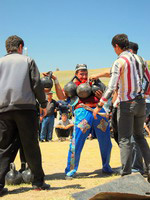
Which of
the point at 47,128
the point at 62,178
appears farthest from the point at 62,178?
the point at 47,128

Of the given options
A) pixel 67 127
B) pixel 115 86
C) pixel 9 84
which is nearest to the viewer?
pixel 9 84

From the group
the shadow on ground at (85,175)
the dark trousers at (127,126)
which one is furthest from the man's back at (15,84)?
the shadow on ground at (85,175)

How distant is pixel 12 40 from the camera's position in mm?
4617

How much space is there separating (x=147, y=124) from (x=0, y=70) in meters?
9.65

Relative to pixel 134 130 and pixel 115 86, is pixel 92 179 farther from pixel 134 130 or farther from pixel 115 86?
pixel 115 86

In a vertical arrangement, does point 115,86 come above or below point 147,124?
above

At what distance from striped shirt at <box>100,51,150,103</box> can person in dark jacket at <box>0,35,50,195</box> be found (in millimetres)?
1045

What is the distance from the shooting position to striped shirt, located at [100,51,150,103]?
4.68 metres

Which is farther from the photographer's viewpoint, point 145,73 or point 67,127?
point 67,127

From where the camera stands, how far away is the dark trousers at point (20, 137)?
440 centimetres

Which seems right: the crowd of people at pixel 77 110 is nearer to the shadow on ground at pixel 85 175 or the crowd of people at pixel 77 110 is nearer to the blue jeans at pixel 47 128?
the shadow on ground at pixel 85 175

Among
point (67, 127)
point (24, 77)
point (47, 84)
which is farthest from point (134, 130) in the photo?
point (67, 127)

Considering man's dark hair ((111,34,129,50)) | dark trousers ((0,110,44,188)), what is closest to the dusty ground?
dark trousers ((0,110,44,188))

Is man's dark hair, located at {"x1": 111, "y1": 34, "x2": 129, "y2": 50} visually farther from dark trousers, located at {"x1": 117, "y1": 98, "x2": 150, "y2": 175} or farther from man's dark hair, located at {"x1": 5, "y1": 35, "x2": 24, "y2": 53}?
man's dark hair, located at {"x1": 5, "y1": 35, "x2": 24, "y2": 53}
